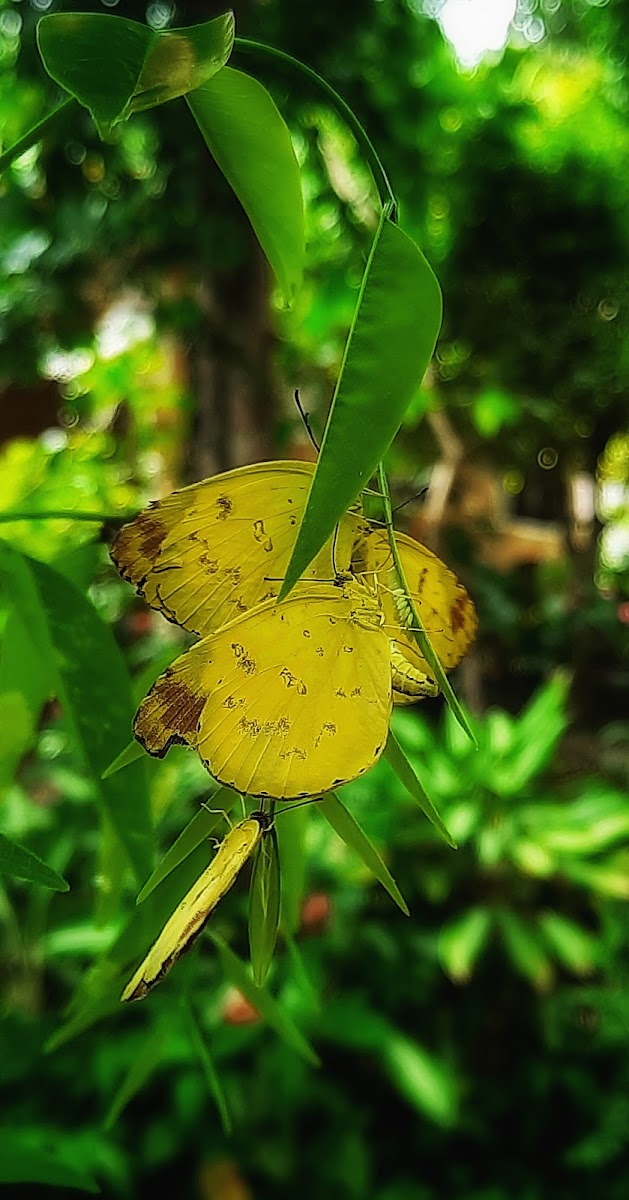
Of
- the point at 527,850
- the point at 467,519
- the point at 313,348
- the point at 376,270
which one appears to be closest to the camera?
the point at 376,270

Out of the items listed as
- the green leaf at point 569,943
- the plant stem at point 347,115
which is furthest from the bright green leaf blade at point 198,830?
the green leaf at point 569,943

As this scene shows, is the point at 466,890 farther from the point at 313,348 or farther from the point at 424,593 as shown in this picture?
the point at 424,593

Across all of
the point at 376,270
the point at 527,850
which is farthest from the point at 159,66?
the point at 527,850

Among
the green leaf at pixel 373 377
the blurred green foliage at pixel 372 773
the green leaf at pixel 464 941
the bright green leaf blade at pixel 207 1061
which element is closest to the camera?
the green leaf at pixel 373 377

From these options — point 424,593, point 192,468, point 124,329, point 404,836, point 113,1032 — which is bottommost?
point 113,1032

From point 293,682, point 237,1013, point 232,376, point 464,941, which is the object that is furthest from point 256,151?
point 464,941

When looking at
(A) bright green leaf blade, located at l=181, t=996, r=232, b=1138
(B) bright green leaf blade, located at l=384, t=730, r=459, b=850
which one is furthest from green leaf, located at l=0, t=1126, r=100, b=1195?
(B) bright green leaf blade, located at l=384, t=730, r=459, b=850

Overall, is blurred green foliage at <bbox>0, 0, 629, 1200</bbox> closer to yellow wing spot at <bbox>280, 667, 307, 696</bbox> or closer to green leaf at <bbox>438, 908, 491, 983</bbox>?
green leaf at <bbox>438, 908, 491, 983</bbox>

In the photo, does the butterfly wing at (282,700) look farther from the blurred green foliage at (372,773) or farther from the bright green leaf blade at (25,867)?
the blurred green foliage at (372,773)
